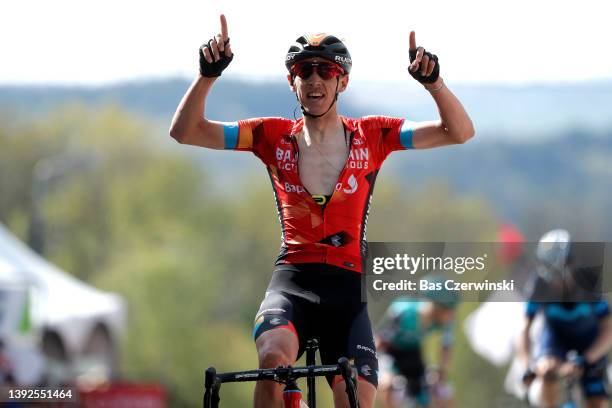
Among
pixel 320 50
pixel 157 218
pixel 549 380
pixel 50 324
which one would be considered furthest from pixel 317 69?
pixel 157 218

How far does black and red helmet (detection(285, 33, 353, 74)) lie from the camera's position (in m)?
8.77

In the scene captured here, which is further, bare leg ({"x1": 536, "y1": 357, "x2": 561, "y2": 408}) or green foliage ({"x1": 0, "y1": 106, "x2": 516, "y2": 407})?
green foliage ({"x1": 0, "y1": 106, "x2": 516, "y2": 407})

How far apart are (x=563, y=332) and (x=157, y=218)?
4921cm

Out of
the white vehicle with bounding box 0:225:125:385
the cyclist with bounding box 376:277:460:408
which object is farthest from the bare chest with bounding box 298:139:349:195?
the white vehicle with bounding box 0:225:125:385

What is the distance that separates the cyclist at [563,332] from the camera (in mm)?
13188

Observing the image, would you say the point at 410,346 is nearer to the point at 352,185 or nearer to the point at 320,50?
the point at 352,185

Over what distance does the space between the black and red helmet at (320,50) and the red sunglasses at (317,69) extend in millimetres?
32

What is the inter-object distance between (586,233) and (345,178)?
66972mm

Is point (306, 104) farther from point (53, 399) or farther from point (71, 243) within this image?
point (71, 243)

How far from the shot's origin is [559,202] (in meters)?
85.4

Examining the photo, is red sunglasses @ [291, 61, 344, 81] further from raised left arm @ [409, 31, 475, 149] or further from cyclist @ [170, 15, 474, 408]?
raised left arm @ [409, 31, 475, 149]

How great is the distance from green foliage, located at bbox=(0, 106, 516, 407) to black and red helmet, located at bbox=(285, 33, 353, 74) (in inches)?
1572

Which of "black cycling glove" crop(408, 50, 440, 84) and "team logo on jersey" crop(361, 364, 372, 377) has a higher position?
"black cycling glove" crop(408, 50, 440, 84)

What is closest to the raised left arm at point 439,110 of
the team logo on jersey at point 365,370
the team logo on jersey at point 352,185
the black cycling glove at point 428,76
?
the black cycling glove at point 428,76
